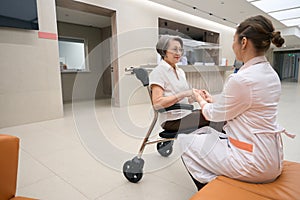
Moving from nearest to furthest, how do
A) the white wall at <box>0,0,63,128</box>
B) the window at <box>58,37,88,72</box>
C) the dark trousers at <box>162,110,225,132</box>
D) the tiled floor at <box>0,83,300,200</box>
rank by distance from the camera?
the tiled floor at <box>0,83,300,200</box> → the dark trousers at <box>162,110,225,132</box> → the white wall at <box>0,0,63,128</box> → the window at <box>58,37,88,72</box>

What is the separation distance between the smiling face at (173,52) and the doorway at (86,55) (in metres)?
4.86

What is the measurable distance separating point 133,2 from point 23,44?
2.84 m

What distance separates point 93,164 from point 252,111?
5.07 feet

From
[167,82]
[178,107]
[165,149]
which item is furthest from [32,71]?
[178,107]

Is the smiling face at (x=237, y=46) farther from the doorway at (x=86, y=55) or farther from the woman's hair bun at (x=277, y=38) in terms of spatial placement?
the doorway at (x=86, y=55)

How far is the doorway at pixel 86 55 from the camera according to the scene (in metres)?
6.41

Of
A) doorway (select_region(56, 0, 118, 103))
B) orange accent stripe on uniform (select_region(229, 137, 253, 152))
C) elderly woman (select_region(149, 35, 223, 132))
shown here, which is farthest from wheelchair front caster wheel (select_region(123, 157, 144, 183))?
doorway (select_region(56, 0, 118, 103))

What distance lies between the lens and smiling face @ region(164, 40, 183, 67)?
157cm

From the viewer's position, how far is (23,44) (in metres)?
3.25

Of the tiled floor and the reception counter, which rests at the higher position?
the reception counter

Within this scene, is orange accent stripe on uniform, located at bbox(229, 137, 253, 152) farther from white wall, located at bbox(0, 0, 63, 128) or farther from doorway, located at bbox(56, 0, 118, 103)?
doorway, located at bbox(56, 0, 118, 103)

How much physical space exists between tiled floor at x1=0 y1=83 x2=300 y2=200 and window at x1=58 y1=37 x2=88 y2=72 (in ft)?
14.0

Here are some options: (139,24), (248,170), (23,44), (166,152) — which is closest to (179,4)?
(139,24)

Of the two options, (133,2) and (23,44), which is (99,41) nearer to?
(133,2)
